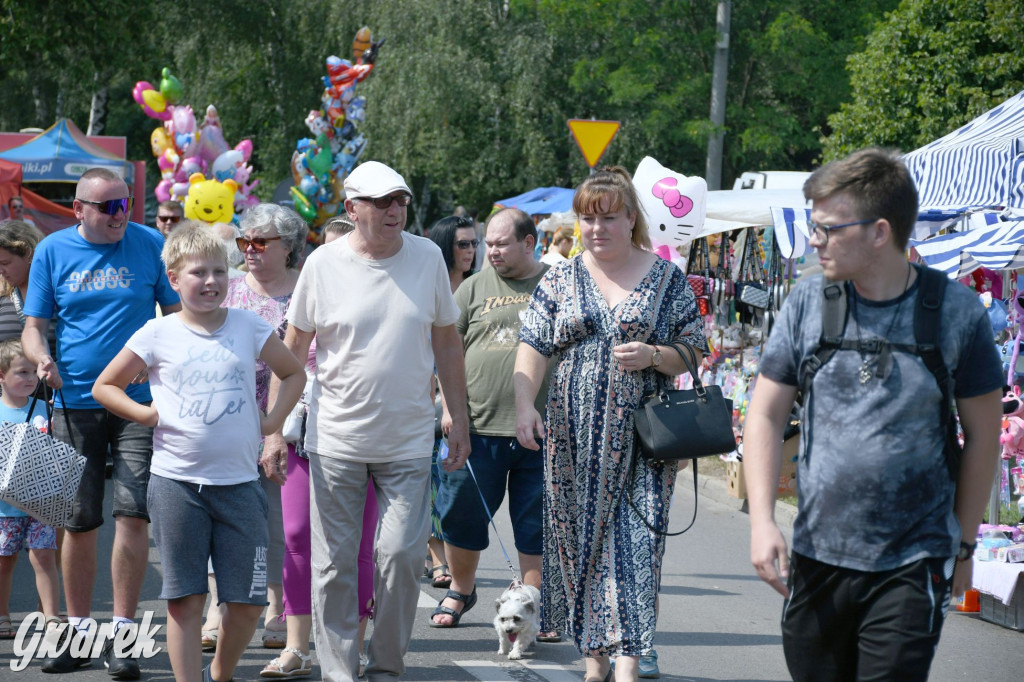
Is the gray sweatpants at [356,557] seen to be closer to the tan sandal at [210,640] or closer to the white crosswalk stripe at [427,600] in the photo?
the tan sandal at [210,640]

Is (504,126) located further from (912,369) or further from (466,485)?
(912,369)

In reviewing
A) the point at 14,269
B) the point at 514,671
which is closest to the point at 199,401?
the point at 514,671

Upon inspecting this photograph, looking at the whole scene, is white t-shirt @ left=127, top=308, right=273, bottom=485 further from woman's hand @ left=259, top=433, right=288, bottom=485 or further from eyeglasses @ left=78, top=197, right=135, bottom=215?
eyeglasses @ left=78, top=197, right=135, bottom=215

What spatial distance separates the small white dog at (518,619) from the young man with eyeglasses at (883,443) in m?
2.43

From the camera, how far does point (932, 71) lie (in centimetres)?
1504

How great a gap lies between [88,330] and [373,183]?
1497 mm

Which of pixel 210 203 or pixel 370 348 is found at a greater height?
pixel 210 203

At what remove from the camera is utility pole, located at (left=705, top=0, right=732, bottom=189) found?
72.3ft

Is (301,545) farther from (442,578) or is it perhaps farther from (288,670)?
(442,578)

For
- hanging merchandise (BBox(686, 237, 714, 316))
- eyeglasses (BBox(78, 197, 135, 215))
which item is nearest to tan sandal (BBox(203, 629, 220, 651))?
eyeglasses (BBox(78, 197, 135, 215))

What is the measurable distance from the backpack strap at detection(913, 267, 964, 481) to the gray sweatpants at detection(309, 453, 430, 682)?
2158mm

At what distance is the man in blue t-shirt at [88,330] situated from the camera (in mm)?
5098

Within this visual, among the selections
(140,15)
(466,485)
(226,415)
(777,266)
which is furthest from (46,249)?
(140,15)

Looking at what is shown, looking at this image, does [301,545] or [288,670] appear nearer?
[288,670]
